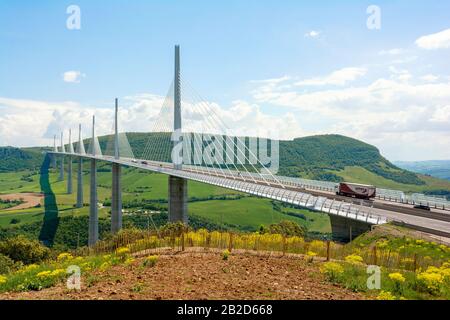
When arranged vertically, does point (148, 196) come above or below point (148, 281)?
below

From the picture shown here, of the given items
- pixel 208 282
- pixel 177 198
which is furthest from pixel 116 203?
pixel 208 282

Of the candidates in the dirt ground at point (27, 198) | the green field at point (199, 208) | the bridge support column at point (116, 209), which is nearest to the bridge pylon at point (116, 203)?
the bridge support column at point (116, 209)

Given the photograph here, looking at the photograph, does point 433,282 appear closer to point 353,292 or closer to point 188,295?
point 353,292

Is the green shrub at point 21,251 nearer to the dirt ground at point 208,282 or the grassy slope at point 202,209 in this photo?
the dirt ground at point 208,282

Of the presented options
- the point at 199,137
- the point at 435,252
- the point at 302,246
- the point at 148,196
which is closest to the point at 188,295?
the point at 302,246

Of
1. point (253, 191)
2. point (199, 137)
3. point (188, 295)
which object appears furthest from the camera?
point (199, 137)

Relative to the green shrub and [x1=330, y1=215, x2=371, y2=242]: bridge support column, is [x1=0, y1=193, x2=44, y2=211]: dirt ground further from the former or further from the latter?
[x1=330, y1=215, x2=371, y2=242]: bridge support column

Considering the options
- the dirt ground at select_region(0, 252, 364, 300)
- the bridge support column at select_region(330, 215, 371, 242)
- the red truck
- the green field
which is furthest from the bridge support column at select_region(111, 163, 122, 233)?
the dirt ground at select_region(0, 252, 364, 300)

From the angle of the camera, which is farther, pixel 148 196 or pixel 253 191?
pixel 148 196
